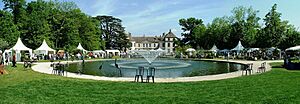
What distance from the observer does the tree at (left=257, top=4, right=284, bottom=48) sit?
57719 millimetres

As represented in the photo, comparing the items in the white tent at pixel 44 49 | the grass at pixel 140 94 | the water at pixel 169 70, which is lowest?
the grass at pixel 140 94

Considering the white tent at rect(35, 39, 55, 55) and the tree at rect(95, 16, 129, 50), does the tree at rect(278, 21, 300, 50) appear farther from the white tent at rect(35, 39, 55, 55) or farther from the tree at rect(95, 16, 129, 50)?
the tree at rect(95, 16, 129, 50)

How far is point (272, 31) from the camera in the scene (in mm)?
58156

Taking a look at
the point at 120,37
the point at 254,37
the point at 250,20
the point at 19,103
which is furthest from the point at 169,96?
the point at 120,37

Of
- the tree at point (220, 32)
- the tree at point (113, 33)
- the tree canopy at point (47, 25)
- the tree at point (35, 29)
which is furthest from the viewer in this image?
the tree at point (113, 33)

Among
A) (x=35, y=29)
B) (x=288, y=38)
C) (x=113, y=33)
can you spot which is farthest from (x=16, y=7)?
(x=288, y=38)

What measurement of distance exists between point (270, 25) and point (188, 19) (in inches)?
2055

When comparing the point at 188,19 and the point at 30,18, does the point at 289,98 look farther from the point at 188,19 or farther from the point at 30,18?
the point at 188,19

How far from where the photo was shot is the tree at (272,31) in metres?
57.7

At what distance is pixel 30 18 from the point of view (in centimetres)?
5984

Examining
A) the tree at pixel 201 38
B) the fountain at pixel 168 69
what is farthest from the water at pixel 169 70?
the tree at pixel 201 38

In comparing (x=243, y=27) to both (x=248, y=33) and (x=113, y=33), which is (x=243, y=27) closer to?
(x=248, y=33)

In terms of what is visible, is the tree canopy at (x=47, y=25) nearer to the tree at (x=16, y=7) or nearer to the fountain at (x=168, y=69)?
the tree at (x=16, y=7)

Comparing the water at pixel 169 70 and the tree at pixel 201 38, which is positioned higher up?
the tree at pixel 201 38
